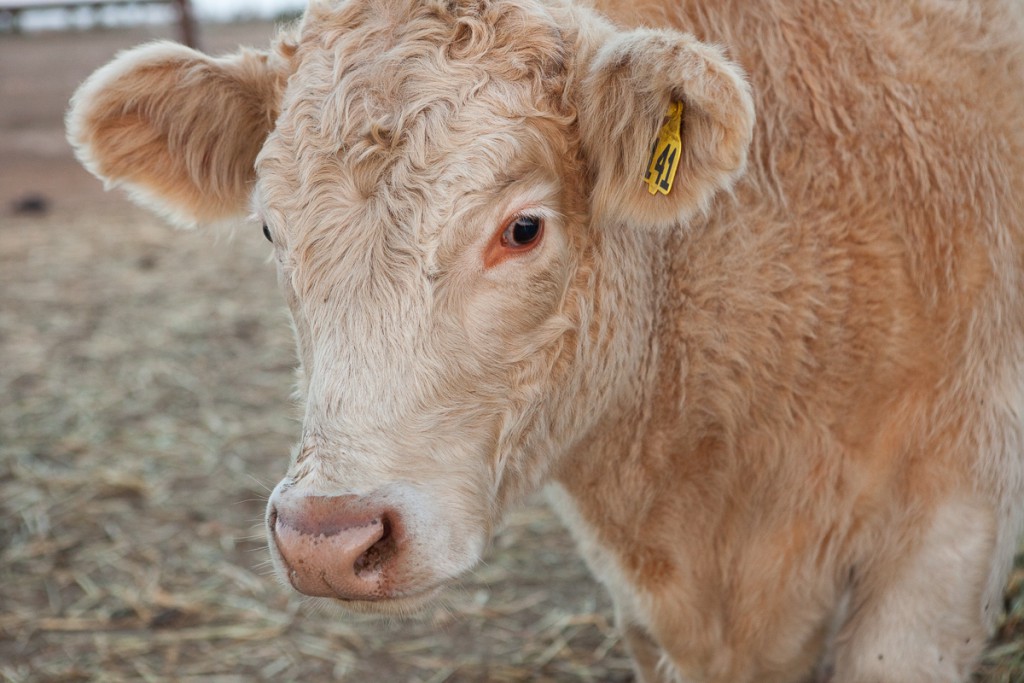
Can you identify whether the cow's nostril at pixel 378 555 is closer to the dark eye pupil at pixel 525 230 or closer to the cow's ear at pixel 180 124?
the dark eye pupil at pixel 525 230

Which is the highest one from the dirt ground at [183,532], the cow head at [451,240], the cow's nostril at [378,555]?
the cow head at [451,240]

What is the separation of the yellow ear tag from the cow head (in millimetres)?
19

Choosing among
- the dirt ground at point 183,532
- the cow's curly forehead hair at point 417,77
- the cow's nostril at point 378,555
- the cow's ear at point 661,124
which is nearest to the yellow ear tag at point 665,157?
the cow's ear at point 661,124

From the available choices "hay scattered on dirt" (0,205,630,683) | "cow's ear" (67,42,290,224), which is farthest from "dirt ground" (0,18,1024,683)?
"cow's ear" (67,42,290,224)

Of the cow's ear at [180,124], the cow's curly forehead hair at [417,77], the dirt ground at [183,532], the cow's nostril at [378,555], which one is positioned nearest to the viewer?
the cow's nostril at [378,555]

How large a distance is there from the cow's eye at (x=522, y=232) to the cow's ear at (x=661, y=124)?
18cm

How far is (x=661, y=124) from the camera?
2164mm

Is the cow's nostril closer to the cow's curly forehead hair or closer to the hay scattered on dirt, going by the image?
the hay scattered on dirt

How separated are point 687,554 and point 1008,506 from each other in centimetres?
82

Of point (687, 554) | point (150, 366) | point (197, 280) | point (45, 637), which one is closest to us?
point (687, 554)

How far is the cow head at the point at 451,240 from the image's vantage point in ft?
6.51

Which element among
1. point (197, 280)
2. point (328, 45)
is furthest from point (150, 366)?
point (328, 45)

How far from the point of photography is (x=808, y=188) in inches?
101

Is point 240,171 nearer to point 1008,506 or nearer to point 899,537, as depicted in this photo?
point 899,537
